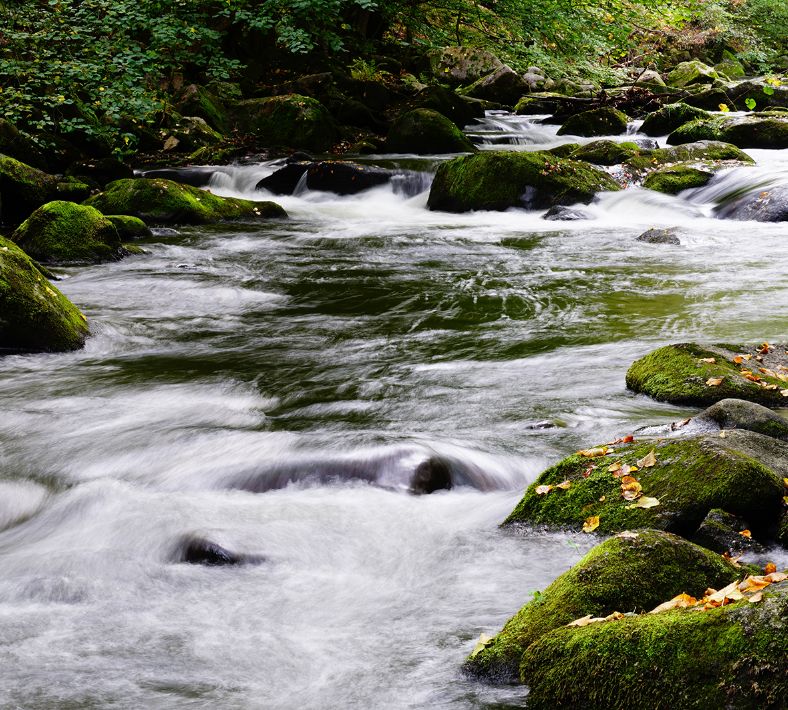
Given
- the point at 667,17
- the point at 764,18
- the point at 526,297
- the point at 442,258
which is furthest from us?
the point at 764,18

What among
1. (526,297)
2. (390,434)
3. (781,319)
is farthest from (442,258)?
(390,434)

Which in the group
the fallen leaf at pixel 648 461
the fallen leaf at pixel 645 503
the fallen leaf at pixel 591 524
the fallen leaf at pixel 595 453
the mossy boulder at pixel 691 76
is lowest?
the fallen leaf at pixel 591 524

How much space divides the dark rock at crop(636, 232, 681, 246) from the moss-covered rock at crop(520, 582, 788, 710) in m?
→ 9.53

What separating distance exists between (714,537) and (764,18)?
1507 inches

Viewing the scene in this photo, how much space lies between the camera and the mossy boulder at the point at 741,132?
16297 millimetres

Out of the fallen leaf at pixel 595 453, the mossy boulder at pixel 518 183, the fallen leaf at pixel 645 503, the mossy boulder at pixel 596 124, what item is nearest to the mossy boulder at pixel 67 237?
the mossy boulder at pixel 518 183

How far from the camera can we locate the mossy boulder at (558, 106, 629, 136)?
1834 cm

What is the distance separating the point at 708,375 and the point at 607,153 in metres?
10.6

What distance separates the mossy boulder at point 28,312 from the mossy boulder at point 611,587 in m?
5.31

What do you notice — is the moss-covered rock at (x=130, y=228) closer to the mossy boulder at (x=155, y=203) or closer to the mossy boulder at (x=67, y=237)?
the mossy boulder at (x=155, y=203)

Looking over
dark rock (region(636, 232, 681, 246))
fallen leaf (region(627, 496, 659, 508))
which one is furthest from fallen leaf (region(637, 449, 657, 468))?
dark rock (region(636, 232, 681, 246))

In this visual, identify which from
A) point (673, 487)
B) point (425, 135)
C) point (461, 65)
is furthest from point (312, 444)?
point (461, 65)

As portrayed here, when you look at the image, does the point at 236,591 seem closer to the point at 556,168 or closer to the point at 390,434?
the point at 390,434

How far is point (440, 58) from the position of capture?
73.9 feet
